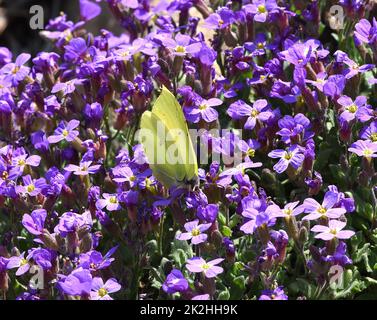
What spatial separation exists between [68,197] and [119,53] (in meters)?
0.84

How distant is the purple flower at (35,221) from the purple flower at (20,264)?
141 millimetres

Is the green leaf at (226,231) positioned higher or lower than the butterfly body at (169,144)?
lower

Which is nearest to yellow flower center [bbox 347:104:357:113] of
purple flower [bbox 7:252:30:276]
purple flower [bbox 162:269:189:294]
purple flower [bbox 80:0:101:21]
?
purple flower [bbox 162:269:189:294]

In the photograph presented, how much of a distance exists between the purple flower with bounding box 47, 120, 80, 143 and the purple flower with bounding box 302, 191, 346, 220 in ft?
4.04

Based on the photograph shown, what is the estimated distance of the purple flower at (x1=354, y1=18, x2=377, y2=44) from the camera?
365 centimetres

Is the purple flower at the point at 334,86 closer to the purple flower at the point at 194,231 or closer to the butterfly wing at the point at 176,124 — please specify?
the butterfly wing at the point at 176,124

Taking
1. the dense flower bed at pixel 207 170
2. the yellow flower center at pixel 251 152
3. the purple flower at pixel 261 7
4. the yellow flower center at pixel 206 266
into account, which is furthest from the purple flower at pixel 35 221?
the purple flower at pixel 261 7

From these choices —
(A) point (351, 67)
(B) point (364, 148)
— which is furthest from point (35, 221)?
(A) point (351, 67)

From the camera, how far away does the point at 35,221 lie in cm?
325

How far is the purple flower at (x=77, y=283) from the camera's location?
9.44ft

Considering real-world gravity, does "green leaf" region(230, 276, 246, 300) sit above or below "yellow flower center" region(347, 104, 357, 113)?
below

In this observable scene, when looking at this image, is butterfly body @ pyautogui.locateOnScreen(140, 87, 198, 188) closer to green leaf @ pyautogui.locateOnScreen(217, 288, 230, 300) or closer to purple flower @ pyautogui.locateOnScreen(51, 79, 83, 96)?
green leaf @ pyautogui.locateOnScreen(217, 288, 230, 300)

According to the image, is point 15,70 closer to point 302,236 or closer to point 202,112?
point 202,112

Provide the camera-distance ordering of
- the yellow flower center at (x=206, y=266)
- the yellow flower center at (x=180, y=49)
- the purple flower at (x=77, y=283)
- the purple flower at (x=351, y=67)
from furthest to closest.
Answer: the yellow flower center at (x=180, y=49) < the purple flower at (x=351, y=67) < the yellow flower center at (x=206, y=266) < the purple flower at (x=77, y=283)
